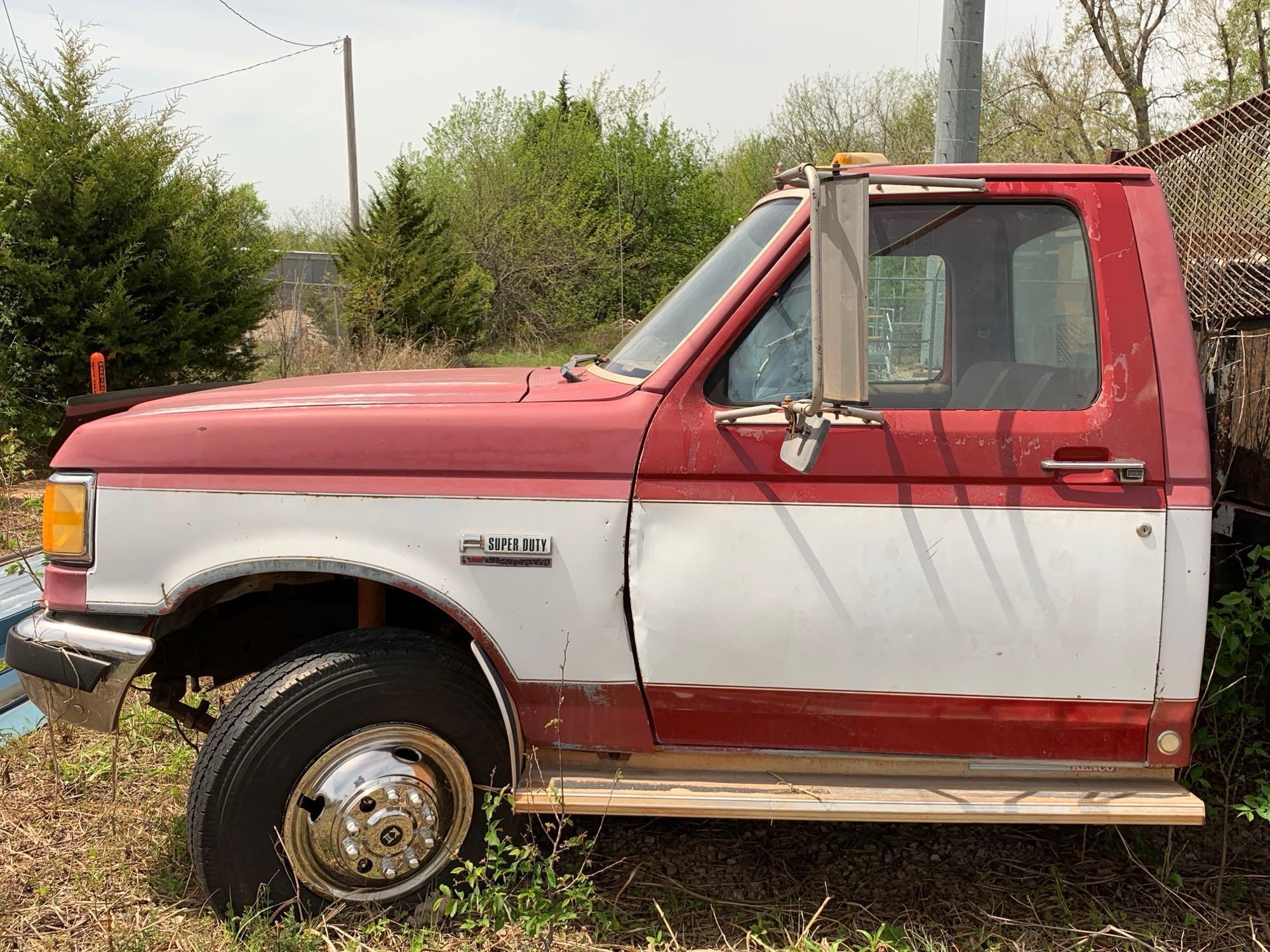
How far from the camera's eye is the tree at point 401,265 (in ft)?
68.3

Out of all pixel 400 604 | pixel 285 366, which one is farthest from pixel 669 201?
pixel 400 604

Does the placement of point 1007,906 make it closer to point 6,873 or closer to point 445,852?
point 445,852

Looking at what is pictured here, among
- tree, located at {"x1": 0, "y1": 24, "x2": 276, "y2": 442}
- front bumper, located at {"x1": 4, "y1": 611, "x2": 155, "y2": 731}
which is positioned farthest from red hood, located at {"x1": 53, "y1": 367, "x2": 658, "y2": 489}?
tree, located at {"x1": 0, "y1": 24, "x2": 276, "y2": 442}

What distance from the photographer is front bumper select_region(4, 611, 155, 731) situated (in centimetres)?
266

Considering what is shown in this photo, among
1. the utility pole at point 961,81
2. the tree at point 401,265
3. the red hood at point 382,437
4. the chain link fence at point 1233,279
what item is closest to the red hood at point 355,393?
the red hood at point 382,437

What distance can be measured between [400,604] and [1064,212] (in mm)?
2274

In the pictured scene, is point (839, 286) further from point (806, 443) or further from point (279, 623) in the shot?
point (279, 623)

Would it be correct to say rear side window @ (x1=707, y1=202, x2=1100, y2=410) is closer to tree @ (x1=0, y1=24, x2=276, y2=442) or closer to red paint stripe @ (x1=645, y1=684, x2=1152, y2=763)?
red paint stripe @ (x1=645, y1=684, x2=1152, y2=763)

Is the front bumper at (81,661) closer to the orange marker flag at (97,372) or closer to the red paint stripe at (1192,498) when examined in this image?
the red paint stripe at (1192,498)

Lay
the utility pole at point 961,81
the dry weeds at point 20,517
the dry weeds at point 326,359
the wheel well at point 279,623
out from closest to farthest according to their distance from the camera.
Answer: the wheel well at point 279,623 < the utility pole at point 961,81 < the dry weeds at point 20,517 < the dry weeds at point 326,359

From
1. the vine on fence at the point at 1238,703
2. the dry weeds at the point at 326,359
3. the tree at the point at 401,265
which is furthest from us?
the tree at the point at 401,265

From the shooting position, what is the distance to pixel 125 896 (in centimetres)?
300

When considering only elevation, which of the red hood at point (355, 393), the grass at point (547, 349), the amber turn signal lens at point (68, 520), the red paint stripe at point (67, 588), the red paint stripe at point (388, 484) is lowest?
the red paint stripe at point (67, 588)

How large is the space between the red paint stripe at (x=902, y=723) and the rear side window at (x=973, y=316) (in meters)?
0.79
